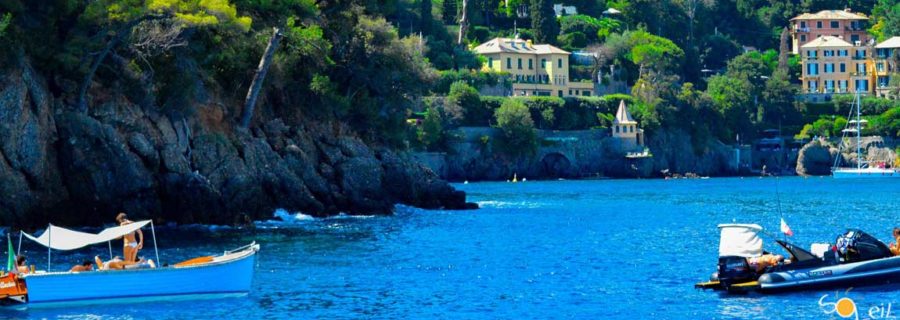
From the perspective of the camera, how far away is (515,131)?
495 ft

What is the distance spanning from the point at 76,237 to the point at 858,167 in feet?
433

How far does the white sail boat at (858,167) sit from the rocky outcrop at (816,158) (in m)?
0.76

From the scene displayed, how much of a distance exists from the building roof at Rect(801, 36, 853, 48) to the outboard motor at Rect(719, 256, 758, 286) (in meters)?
150

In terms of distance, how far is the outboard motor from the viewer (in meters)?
45.7

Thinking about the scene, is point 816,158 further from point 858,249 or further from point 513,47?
point 858,249

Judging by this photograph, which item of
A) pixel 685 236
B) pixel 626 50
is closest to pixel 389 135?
pixel 685 236

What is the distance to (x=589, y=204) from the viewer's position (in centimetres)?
9762

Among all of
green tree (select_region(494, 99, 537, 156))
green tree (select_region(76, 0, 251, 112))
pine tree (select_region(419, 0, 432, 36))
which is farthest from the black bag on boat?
pine tree (select_region(419, 0, 432, 36))

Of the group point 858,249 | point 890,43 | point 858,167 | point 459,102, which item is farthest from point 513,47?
point 858,249

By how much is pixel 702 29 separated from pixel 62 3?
446 ft

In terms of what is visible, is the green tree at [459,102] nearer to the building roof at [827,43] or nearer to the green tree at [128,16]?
the building roof at [827,43]

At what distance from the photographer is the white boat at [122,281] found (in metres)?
43.2

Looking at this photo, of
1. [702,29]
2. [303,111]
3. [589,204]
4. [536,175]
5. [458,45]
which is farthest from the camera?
[702,29]

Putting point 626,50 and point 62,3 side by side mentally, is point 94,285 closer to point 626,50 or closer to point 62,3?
point 62,3
